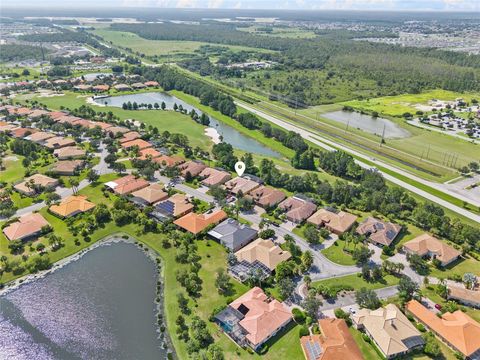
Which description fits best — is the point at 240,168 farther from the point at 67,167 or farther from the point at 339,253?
the point at 67,167

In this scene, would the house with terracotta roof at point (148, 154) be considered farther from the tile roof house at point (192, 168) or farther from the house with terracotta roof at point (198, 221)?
the house with terracotta roof at point (198, 221)

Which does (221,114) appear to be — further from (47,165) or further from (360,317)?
(360,317)

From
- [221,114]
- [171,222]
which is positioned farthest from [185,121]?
[171,222]

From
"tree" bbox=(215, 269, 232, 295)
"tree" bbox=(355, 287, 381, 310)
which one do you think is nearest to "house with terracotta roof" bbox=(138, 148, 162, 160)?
"tree" bbox=(215, 269, 232, 295)

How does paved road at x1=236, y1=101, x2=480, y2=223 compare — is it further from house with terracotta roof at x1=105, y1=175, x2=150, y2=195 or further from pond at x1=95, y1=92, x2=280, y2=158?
house with terracotta roof at x1=105, y1=175, x2=150, y2=195

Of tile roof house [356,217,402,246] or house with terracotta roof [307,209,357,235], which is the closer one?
tile roof house [356,217,402,246]

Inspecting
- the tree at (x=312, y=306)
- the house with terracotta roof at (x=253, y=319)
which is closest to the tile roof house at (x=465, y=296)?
the tree at (x=312, y=306)
